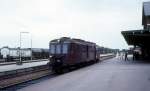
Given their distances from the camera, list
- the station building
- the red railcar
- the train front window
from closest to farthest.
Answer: the red railcar
the train front window
the station building

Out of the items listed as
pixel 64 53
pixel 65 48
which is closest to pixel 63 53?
pixel 64 53

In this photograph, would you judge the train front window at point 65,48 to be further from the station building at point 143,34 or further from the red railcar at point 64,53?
the station building at point 143,34

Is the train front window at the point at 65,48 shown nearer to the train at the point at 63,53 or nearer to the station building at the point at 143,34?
the train at the point at 63,53

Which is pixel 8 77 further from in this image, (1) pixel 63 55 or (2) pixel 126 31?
(2) pixel 126 31

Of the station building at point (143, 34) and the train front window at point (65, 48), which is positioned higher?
the station building at point (143, 34)

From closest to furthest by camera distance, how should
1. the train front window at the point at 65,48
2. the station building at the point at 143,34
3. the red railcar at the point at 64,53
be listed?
the red railcar at the point at 64,53 < the train front window at the point at 65,48 < the station building at the point at 143,34

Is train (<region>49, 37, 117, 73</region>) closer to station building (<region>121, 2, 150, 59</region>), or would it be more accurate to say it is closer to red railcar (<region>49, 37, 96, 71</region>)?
red railcar (<region>49, 37, 96, 71</region>)

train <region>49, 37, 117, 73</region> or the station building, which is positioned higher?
the station building

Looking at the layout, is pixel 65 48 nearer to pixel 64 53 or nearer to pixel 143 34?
pixel 64 53

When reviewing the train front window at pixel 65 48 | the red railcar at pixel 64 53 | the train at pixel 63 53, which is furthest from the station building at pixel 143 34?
the train front window at pixel 65 48

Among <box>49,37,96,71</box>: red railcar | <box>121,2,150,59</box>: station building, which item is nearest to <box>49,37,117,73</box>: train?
<box>49,37,96,71</box>: red railcar

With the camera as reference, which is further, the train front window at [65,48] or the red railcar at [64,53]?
the train front window at [65,48]

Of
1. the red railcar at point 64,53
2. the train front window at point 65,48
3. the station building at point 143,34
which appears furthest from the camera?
the station building at point 143,34

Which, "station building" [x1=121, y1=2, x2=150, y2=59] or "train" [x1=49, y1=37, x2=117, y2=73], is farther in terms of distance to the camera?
"station building" [x1=121, y1=2, x2=150, y2=59]
